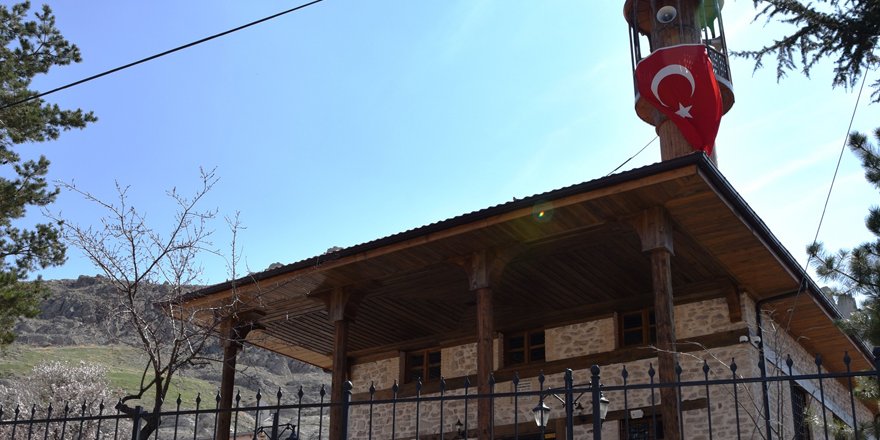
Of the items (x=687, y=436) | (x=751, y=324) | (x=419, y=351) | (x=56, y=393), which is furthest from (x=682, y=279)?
(x=56, y=393)

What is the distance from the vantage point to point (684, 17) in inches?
719

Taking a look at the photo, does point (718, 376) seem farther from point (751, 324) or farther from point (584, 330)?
point (584, 330)

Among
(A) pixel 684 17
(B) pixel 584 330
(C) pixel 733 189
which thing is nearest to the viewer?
(C) pixel 733 189

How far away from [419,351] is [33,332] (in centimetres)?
6572

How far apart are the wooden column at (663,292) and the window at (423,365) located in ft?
23.2

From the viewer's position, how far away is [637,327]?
14820mm

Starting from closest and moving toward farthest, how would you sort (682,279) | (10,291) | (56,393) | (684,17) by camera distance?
1. (682,279)
2. (10,291)
3. (684,17)
4. (56,393)

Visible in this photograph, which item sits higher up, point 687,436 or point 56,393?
point 56,393

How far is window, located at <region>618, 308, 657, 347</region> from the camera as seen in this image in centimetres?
1461

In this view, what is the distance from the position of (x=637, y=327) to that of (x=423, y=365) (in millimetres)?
4825

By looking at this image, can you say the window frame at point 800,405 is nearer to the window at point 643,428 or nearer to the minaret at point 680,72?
the window at point 643,428

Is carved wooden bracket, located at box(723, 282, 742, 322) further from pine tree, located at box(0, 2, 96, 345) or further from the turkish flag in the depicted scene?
pine tree, located at box(0, 2, 96, 345)

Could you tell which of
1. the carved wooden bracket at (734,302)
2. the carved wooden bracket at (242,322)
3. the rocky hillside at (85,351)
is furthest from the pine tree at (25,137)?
the rocky hillside at (85,351)

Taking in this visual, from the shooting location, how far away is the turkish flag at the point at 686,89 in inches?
656
